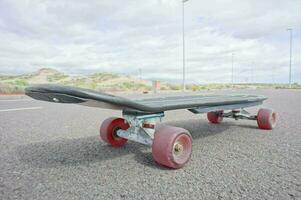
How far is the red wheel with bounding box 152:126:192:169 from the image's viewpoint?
210 centimetres

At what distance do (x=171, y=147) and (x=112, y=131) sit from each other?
101cm

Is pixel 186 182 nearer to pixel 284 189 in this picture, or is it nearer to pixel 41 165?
pixel 284 189

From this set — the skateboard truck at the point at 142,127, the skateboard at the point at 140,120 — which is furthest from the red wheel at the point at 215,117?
the skateboard truck at the point at 142,127

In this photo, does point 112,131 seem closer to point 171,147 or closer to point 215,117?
point 171,147

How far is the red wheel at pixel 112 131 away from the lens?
288cm

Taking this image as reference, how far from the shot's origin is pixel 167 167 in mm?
2209

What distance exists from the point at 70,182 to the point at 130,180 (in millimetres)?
463

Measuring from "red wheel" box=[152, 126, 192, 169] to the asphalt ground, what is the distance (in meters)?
0.09

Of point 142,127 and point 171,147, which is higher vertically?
point 142,127

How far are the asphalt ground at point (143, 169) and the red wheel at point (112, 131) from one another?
97 millimetres

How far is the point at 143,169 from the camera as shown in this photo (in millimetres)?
2184

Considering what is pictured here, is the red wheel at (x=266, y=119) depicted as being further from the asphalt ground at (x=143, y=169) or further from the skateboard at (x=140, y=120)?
the skateboard at (x=140, y=120)

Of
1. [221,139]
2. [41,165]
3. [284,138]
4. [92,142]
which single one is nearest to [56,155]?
[41,165]

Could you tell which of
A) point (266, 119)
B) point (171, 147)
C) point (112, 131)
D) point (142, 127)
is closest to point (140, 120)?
point (142, 127)
